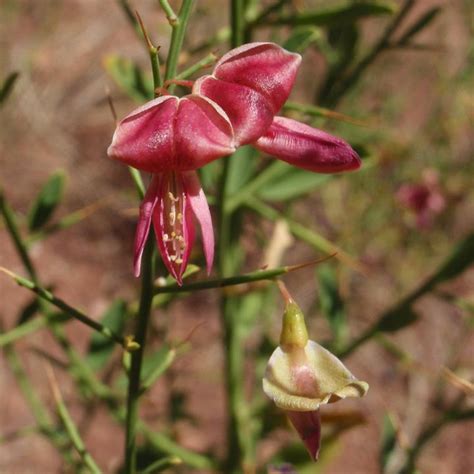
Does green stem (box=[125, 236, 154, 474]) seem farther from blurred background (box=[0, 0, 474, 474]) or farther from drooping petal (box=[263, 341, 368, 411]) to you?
blurred background (box=[0, 0, 474, 474])

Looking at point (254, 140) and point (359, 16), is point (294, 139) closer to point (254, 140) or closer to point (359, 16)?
point (254, 140)

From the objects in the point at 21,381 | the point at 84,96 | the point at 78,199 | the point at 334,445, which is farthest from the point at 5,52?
the point at 334,445

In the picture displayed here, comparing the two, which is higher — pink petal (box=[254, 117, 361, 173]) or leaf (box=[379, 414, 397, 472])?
pink petal (box=[254, 117, 361, 173])

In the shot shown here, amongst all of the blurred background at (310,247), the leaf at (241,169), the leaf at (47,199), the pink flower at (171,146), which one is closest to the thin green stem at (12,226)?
the leaf at (47,199)

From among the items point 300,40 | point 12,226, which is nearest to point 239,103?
point 300,40

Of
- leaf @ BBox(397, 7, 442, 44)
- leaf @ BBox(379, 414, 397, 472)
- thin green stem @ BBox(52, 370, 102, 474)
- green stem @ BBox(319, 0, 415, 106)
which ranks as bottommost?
leaf @ BBox(379, 414, 397, 472)

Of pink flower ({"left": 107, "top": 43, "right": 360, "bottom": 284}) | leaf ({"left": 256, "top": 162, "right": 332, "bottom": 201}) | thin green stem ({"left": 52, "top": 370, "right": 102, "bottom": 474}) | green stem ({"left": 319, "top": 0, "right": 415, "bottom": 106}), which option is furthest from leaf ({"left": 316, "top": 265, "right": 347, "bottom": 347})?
pink flower ({"left": 107, "top": 43, "right": 360, "bottom": 284})

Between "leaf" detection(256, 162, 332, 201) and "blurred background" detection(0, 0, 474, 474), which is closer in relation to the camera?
"leaf" detection(256, 162, 332, 201)
